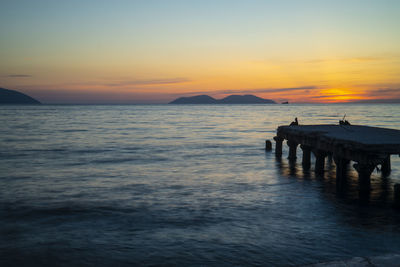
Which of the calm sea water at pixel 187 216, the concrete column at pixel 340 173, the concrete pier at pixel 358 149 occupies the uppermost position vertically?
the concrete pier at pixel 358 149

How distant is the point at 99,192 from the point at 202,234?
6545 mm

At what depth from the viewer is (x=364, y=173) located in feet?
44.1

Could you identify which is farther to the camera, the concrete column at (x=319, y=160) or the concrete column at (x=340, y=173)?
the concrete column at (x=319, y=160)

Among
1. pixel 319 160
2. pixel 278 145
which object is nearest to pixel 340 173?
pixel 319 160

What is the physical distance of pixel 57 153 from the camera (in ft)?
92.1

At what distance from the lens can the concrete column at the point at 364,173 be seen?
13.1 metres

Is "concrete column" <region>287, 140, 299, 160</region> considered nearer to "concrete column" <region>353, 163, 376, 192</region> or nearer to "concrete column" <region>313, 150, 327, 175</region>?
"concrete column" <region>313, 150, 327, 175</region>

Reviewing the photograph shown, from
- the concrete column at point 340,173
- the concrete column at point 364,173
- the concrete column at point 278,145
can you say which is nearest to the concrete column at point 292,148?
the concrete column at point 278,145

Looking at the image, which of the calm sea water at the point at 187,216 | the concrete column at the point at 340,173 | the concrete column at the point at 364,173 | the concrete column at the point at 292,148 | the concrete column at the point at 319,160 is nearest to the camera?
the calm sea water at the point at 187,216

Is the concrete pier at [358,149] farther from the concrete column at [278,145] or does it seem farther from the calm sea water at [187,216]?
the concrete column at [278,145]

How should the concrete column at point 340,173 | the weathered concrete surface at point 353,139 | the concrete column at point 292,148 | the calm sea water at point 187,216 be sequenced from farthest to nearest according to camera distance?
the concrete column at point 292,148 → the concrete column at point 340,173 → the weathered concrete surface at point 353,139 → the calm sea water at point 187,216

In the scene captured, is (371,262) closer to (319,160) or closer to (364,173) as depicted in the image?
(364,173)

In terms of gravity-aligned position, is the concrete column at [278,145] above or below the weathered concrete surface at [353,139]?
below

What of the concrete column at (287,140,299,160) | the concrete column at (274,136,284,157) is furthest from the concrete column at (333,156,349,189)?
the concrete column at (274,136,284,157)
